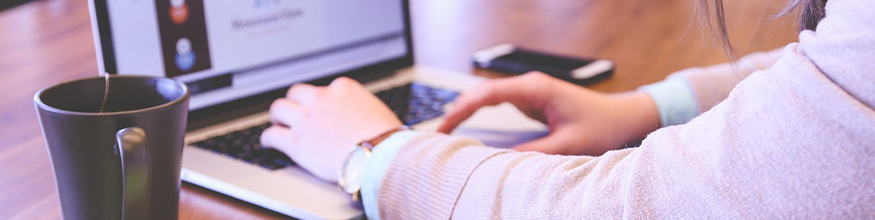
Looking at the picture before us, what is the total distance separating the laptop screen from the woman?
172 millimetres

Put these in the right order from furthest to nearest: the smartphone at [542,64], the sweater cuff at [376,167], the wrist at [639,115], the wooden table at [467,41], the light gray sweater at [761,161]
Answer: the smartphone at [542,64], the wrist at [639,115], the wooden table at [467,41], the sweater cuff at [376,167], the light gray sweater at [761,161]

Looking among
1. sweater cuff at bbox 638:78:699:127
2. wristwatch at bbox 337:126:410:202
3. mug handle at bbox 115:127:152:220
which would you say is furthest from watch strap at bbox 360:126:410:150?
sweater cuff at bbox 638:78:699:127

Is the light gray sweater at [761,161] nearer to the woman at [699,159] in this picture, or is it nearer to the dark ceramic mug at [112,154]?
the woman at [699,159]

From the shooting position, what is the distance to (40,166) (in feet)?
2.46

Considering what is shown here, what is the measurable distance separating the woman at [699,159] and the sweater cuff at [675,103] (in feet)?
0.58

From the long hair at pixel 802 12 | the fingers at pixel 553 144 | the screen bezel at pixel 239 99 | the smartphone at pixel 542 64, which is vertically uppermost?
Answer: the long hair at pixel 802 12

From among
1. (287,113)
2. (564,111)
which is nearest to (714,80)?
(564,111)

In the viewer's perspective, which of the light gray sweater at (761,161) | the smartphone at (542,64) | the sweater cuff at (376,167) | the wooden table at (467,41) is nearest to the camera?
the light gray sweater at (761,161)

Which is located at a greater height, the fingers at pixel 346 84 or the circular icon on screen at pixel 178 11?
the circular icon on screen at pixel 178 11

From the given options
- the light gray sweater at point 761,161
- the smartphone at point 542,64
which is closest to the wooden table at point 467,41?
the smartphone at point 542,64

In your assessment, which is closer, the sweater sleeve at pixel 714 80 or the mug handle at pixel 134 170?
the mug handle at pixel 134 170

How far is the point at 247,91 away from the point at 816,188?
2.20 feet

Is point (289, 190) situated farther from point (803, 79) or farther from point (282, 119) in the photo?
point (803, 79)

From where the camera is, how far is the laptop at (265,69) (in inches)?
28.7
